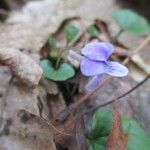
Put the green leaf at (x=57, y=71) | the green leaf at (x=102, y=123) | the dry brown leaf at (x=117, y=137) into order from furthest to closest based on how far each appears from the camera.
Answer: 1. the green leaf at (x=57, y=71)
2. the green leaf at (x=102, y=123)
3. the dry brown leaf at (x=117, y=137)

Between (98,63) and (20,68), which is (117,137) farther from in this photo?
(20,68)

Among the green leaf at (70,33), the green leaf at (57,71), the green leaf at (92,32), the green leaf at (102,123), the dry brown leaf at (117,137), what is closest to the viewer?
the dry brown leaf at (117,137)

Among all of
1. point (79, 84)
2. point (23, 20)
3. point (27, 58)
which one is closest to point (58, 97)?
point (79, 84)

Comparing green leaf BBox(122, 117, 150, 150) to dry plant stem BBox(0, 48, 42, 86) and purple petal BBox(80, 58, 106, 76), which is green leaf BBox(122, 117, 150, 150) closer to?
purple petal BBox(80, 58, 106, 76)

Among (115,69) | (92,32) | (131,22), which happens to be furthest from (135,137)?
(131,22)

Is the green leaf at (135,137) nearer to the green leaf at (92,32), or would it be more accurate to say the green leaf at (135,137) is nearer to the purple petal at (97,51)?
the purple petal at (97,51)

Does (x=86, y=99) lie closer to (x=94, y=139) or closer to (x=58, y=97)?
(x=58, y=97)

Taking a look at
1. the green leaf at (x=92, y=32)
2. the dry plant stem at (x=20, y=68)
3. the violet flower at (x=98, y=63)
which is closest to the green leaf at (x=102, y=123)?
the violet flower at (x=98, y=63)

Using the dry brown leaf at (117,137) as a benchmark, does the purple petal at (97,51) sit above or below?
above
